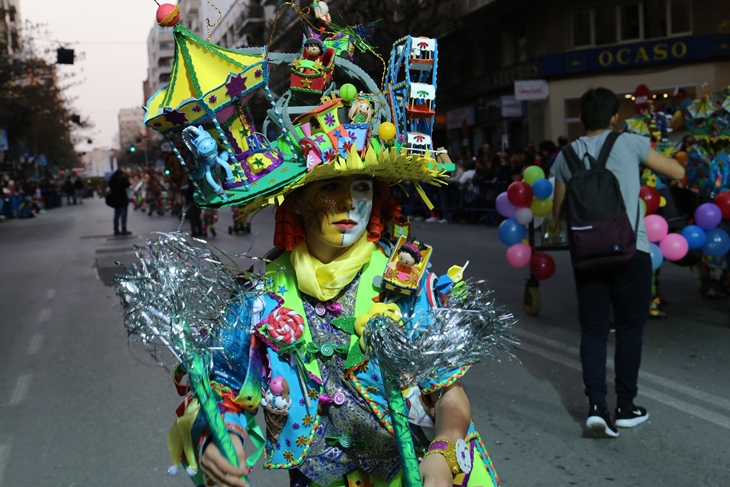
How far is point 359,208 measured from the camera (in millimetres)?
2463

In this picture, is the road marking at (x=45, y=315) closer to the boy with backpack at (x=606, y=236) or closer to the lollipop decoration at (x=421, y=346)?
the boy with backpack at (x=606, y=236)

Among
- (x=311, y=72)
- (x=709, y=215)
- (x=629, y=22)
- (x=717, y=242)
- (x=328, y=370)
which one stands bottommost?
(x=717, y=242)

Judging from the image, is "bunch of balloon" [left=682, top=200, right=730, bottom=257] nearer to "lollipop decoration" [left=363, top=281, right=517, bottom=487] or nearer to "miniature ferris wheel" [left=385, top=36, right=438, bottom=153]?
"miniature ferris wheel" [left=385, top=36, right=438, bottom=153]

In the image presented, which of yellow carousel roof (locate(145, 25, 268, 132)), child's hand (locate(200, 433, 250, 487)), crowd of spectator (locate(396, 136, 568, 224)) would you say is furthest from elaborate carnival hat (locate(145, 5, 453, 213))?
crowd of spectator (locate(396, 136, 568, 224))

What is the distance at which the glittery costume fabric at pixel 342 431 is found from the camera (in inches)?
92.6

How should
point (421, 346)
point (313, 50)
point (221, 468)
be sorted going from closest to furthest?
1. point (421, 346)
2. point (221, 468)
3. point (313, 50)

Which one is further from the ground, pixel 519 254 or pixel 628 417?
pixel 519 254

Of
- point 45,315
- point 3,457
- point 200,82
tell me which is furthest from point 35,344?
point 200,82

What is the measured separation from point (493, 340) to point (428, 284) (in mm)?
331

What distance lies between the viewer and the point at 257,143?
2.34 m

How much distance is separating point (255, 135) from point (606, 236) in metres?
2.55

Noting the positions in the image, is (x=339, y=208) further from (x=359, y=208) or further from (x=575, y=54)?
(x=575, y=54)

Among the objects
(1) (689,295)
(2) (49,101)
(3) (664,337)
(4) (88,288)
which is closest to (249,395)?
(3) (664,337)

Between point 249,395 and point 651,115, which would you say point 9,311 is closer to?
point 651,115
